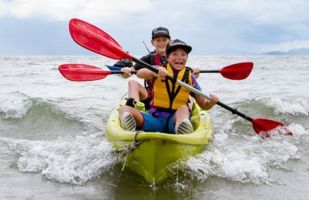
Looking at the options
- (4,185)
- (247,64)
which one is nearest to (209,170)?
(247,64)

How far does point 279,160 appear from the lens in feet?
16.4

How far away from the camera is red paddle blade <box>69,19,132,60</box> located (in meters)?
4.78

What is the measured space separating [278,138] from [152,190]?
2.78 meters

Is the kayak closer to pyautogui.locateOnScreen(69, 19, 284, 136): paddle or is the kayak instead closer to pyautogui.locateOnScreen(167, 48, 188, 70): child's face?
pyautogui.locateOnScreen(167, 48, 188, 70): child's face

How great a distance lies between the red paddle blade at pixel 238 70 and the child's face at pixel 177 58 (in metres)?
1.23

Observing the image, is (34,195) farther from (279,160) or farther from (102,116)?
(102,116)

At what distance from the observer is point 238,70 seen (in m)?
5.49

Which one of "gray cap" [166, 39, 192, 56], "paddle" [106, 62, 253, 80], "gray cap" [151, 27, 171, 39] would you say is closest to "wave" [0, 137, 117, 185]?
"gray cap" [166, 39, 192, 56]

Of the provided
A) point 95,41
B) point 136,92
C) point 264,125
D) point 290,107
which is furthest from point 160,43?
point 290,107

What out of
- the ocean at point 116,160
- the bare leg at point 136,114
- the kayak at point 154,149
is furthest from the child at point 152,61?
the kayak at point 154,149

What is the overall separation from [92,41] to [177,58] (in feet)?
3.64

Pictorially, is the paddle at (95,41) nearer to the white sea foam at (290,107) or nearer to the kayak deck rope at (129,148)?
the kayak deck rope at (129,148)

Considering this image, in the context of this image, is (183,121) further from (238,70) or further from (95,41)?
(238,70)

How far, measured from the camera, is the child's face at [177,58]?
4352 millimetres
